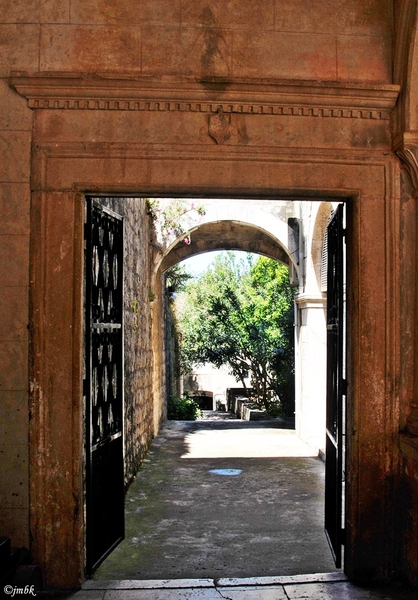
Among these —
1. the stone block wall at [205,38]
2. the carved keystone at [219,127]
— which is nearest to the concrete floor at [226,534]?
the carved keystone at [219,127]

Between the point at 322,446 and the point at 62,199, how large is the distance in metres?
6.63

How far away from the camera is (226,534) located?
17.4 feet

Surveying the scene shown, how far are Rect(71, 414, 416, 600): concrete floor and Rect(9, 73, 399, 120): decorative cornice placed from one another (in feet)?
9.17

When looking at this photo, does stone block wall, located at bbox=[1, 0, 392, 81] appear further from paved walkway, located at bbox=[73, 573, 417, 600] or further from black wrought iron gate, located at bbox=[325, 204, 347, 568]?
paved walkway, located at bbox=[73, 573, 417, 600]

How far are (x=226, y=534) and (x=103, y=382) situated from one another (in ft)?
6.05

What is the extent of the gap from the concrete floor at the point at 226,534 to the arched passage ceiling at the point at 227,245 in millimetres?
4995

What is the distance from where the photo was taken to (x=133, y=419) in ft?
24.9

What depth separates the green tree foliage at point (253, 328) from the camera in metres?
15.9

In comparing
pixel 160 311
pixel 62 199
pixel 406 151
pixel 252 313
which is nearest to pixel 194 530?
pixel 62 199

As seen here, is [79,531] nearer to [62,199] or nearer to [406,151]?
[62,199]

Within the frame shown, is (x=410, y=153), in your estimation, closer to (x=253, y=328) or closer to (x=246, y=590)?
(x=246, y=590)

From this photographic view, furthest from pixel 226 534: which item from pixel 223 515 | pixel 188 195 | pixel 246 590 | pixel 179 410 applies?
pixel 179 410

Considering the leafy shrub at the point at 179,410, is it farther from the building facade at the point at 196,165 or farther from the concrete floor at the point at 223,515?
the building facade at the point at 196,165

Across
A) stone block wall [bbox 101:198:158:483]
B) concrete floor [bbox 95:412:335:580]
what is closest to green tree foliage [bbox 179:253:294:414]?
concrete floor [bbox 95:412:335:580]
